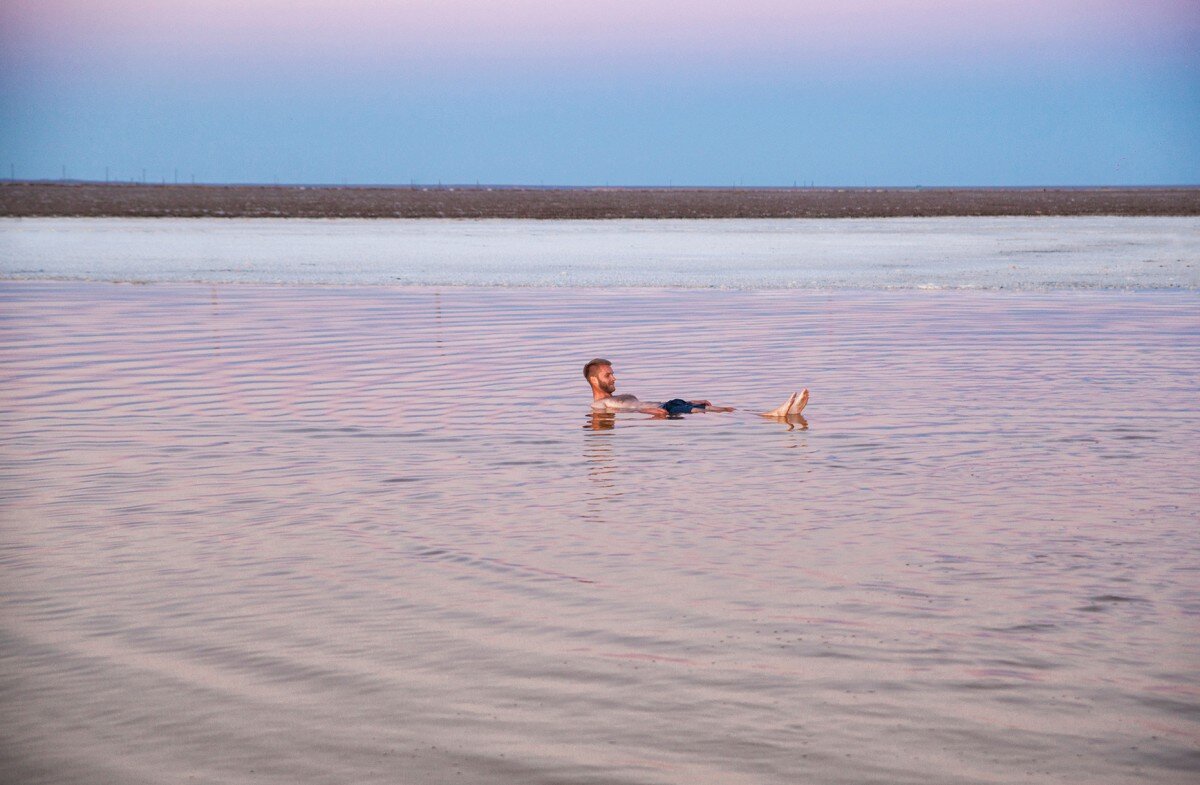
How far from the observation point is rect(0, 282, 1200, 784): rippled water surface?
5758mm

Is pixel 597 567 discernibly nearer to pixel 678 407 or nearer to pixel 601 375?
pixel 678 407

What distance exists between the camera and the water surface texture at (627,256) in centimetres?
3512

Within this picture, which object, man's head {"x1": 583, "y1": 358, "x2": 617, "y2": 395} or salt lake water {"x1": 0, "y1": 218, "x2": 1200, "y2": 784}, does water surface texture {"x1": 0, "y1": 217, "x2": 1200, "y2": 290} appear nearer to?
salt lake water {"x1": 0, "y1": 218, "x2": 1200, "y2": 784}

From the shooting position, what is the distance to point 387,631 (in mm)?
7250

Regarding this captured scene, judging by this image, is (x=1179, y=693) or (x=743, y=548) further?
(x=743, y=548)

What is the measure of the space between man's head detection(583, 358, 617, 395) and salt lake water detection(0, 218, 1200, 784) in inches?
20.4

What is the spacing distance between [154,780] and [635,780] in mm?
1848

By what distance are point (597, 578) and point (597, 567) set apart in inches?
9.6

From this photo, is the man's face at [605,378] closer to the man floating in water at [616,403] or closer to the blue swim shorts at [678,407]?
the man floating in water at [616,403]

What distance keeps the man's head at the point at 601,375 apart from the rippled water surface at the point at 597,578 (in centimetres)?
48

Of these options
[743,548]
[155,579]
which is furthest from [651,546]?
[155,579]

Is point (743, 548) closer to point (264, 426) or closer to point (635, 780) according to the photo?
point (635, 780)

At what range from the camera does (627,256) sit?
155 feet

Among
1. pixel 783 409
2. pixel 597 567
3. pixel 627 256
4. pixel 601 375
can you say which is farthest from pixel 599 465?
pixel 627 256
